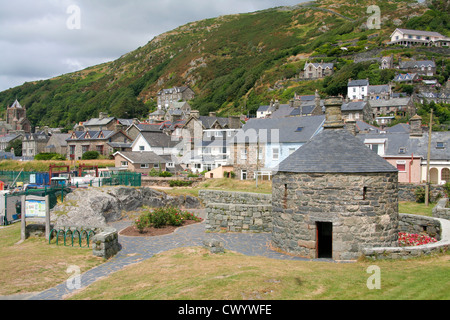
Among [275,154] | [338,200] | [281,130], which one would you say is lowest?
[338,200]

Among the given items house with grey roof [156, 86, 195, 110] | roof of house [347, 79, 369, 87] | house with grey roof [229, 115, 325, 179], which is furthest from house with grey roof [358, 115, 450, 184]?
house with grey roof [156, 86, 195, 110]

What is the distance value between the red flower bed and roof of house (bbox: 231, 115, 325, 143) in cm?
2230

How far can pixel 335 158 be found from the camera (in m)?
12.9

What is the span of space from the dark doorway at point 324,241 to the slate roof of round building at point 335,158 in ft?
8.82

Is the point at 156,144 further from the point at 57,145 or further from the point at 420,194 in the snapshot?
the point at 420,194

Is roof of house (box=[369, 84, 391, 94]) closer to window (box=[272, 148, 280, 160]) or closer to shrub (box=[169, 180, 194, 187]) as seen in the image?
window (box=[272, 148, 280, 160])

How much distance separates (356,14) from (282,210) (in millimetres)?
185626

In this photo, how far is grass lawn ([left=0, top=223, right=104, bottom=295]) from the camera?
32.9 feet

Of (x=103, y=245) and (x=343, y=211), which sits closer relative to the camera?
(x=343, y=211)

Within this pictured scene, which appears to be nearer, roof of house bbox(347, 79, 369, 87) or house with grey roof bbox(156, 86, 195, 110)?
roof of house bbox(347, 79, 369, 87)

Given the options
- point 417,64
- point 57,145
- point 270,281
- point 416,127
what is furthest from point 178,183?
point 417,64

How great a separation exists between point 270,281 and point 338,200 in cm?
534
